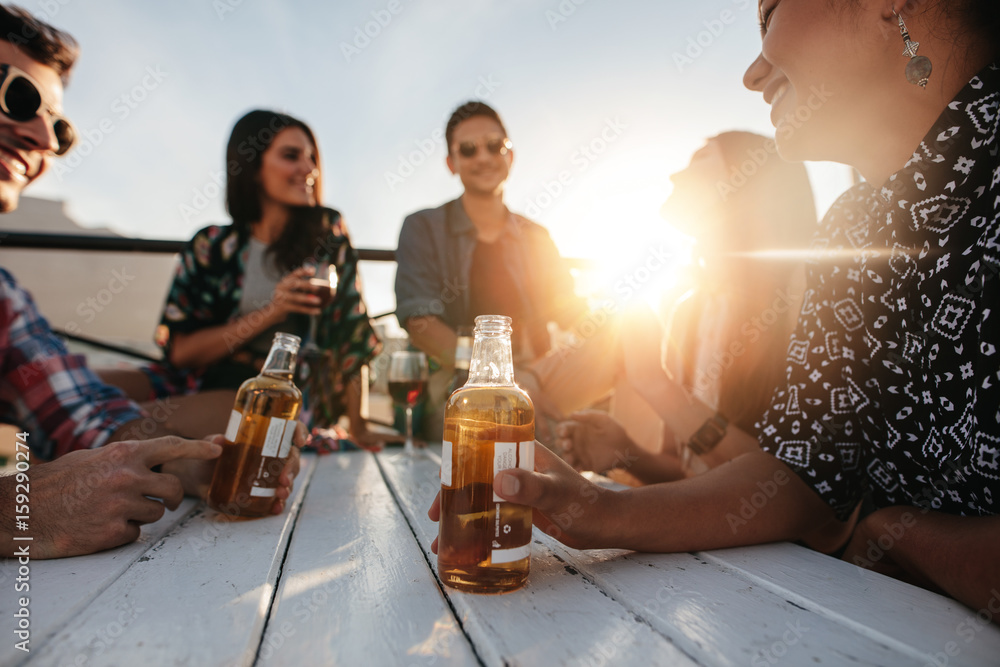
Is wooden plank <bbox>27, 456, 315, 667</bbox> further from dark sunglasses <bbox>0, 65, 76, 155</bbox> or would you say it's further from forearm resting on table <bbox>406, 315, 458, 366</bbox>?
forearm resting on table <bbox>406, 315, 458, 366</bbox>

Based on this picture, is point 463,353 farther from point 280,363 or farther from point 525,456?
point 525,456

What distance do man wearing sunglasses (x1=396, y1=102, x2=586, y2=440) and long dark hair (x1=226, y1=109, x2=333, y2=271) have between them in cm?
51

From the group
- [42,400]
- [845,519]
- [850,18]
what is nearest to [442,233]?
[42,400]

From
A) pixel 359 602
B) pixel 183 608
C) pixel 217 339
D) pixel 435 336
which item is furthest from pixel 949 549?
pixel 217 339

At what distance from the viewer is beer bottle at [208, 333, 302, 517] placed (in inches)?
41.8

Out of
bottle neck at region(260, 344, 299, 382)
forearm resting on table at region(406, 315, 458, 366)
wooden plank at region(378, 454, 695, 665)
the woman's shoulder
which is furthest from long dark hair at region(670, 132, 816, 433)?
the woman's shoulder

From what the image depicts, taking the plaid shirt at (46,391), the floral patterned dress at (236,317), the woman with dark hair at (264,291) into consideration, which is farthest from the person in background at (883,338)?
the floral patterned dress at (236,317)

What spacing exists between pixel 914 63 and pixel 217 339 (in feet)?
7.93

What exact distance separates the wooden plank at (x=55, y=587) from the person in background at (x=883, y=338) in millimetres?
466

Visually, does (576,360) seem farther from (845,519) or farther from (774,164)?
(845,519)

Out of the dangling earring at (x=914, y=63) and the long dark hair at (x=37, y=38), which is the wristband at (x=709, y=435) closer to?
the dangling earring at (x=914, y=63)

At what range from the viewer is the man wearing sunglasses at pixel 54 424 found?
821 millimetres

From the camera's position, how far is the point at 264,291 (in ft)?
8.05

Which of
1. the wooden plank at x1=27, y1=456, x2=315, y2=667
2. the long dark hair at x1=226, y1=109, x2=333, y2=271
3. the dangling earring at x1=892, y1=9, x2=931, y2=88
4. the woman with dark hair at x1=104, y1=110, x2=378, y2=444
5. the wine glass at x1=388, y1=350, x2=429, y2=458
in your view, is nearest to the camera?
the wooden plank at x1=27, y1=456, x2=315, y2=667
